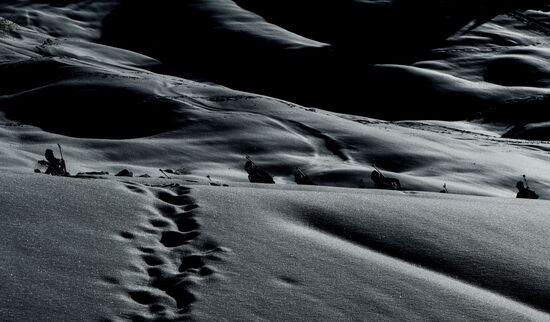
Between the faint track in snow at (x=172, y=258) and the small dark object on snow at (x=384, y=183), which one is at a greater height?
the faint track in snow at (x=172, y=258)

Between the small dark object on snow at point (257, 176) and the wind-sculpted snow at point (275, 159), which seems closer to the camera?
the wind-sculpted snow at point (275, 159)

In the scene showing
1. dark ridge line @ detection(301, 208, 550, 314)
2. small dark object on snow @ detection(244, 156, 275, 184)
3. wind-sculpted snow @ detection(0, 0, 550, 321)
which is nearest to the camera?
wind-sculpted snow @ detection(0, 0, 550, 321)

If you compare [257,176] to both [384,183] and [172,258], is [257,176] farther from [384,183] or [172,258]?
[172,258]

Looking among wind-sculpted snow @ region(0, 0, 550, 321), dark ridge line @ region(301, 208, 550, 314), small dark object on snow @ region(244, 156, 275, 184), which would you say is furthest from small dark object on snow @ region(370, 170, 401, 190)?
dark ridge line @ region(301, 208, 550, 314)

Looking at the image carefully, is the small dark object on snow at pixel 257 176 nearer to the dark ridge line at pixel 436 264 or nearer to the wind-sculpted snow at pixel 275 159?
the wind-sculpted snow at pixel 275 159

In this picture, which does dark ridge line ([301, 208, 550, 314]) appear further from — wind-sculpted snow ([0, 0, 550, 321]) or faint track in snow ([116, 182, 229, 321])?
faint track in snow ([116, 182, 229, 321])

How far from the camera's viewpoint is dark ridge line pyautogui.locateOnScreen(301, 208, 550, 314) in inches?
75.2

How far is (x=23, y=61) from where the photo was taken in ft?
25.6

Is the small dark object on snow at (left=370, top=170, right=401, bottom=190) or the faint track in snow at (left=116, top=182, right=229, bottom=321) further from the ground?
the faint track in snow at (left=116, top=182, right=229, bottom=321)

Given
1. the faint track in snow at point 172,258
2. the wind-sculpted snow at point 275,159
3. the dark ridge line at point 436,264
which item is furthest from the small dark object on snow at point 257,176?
the dark ridge line at point 436,264

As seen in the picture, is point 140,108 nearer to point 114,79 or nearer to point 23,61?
point 114,79

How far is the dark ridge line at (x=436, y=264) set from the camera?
1909 mm

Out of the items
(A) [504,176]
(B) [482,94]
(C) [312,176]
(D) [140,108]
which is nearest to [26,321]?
(C) [312,176]

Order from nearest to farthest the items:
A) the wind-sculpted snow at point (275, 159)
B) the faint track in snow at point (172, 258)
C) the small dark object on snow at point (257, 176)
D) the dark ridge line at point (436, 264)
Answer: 1. the faint track in snow at point (172, 258)
2. the wind-sculpted snow at point (275, 159)
3. the dark ridge line at point (436, 264)
4. the small dark object on snow at point (257, 176)
